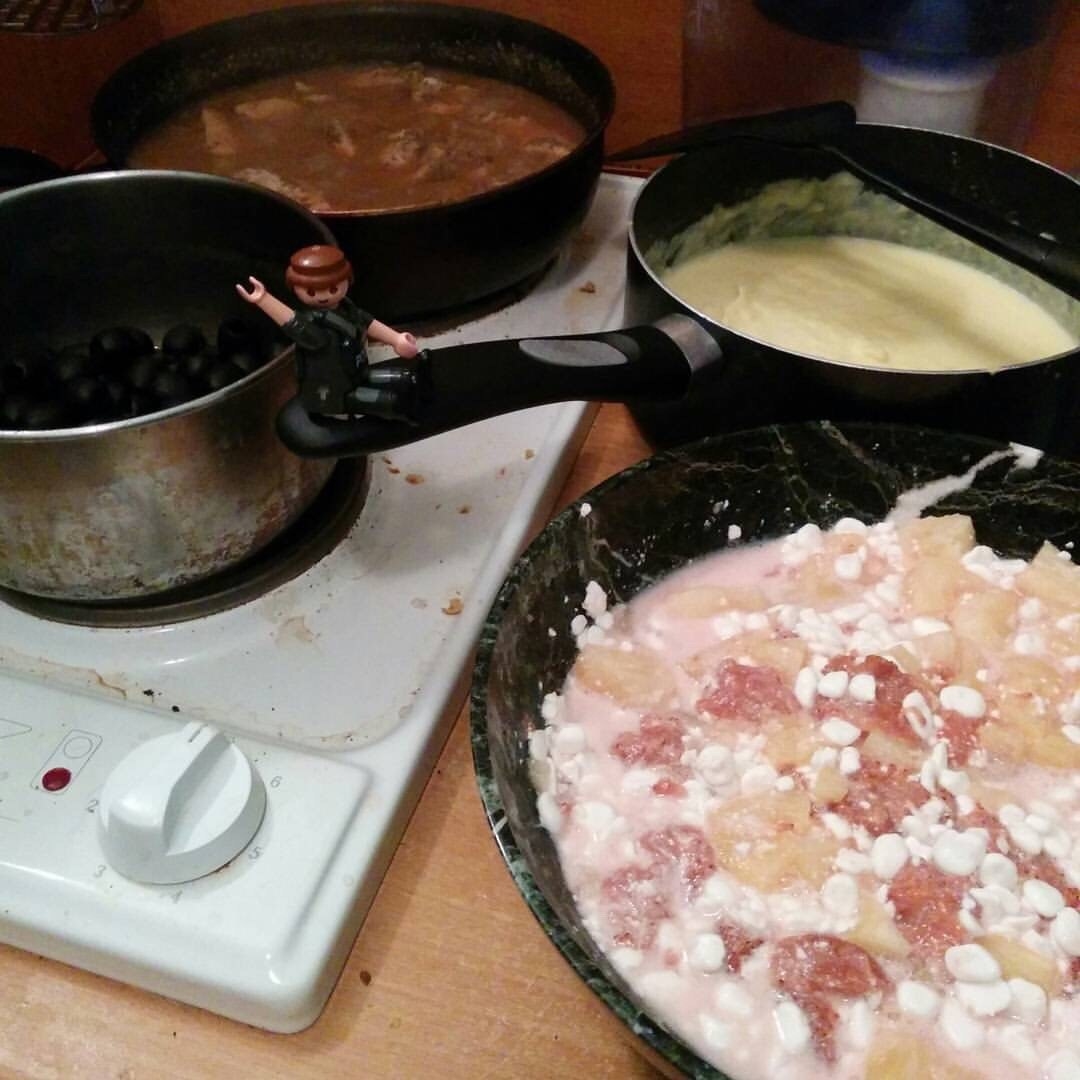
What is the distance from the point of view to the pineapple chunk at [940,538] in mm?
701

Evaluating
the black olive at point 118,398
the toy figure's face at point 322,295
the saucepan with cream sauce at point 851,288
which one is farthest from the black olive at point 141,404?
the saucepan with cream sauce at point 851,288

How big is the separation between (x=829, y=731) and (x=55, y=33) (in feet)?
2.38

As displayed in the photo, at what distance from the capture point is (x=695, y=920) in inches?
21.0

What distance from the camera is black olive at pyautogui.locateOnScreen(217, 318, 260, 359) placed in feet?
2.60

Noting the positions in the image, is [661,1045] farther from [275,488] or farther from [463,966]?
[275,488]

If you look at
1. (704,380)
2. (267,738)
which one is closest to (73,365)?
(267,738)

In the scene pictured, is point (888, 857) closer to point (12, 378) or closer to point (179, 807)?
point (179, 807)

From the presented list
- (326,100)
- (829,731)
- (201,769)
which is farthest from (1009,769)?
(326,100)

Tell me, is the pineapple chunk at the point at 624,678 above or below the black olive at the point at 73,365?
below

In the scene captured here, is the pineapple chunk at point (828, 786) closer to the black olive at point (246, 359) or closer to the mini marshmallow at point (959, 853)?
the mini marshmallow at point (959, 853)

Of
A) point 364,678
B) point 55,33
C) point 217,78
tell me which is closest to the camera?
point 364,678

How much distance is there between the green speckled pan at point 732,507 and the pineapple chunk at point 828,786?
153 mm

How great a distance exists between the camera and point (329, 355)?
561 mm

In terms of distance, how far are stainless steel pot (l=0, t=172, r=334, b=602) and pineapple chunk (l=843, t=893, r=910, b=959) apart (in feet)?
1.34
